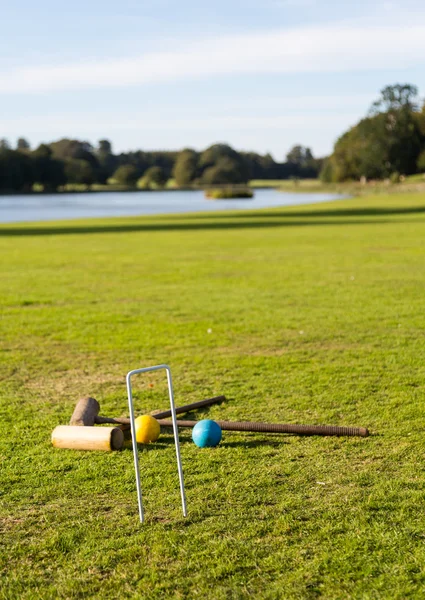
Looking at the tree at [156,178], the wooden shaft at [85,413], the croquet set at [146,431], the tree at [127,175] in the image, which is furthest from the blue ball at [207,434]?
the tree at [156,178]

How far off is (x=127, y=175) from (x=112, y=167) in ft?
58.9

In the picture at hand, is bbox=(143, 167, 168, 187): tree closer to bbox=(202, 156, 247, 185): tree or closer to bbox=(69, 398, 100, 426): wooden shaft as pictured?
bbox=(202, 156, 247, 185): tree

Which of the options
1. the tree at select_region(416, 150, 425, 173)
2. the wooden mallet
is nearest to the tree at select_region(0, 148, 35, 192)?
the tree at select_region(416, 150, 425, 173)

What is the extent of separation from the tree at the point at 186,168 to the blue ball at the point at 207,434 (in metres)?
172

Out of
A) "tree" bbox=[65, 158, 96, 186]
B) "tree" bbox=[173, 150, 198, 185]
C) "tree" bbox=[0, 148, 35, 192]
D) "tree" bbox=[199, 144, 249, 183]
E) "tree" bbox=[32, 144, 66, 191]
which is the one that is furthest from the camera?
"tree" bbox=[173, 150, 198, 185]

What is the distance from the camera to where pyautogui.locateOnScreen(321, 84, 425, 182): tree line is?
128625 mm

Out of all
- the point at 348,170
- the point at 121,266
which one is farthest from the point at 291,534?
the point at 348,170

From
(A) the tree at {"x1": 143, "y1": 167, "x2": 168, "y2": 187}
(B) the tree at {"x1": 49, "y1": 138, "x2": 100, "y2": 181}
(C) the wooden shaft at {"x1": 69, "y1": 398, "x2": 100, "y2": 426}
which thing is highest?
(B) the tree at {"x1": 49, "y1": 138, "x2": 100, "y2": 181}

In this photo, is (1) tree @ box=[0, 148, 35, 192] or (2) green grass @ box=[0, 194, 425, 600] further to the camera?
(1) tree @ box=[0, 148, 35, 192]

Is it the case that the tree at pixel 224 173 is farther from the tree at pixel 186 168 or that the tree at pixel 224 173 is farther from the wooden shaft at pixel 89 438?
the wooden shaft at pixel 89 438

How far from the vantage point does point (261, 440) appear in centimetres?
618

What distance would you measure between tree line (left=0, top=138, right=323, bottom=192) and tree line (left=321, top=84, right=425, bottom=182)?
4387 cm

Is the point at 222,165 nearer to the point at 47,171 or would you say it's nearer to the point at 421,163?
the point at 47,171

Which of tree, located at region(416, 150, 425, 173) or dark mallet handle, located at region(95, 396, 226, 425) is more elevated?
tree, located at region(416, 150, 425, 173)
